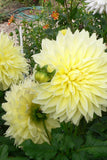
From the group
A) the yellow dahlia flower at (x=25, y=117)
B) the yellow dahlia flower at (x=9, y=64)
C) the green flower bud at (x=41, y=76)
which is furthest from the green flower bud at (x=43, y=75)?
the yellow dahlia flower at (x=9, y=64)

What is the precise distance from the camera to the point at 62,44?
0.81 meters

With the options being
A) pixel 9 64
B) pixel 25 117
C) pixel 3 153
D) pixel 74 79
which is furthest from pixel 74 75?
pixel 9 64

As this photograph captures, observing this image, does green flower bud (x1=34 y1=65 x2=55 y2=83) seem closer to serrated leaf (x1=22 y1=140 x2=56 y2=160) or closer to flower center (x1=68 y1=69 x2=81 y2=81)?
flower center (x1=68 y1=69 x2=81 y2=81)

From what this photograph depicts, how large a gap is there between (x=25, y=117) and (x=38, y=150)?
0.41ft

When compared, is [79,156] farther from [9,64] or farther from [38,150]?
[9,64]

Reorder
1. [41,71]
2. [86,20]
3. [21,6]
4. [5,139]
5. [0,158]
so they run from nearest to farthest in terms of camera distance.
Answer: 1. [41,71]
2. [0,158]
3. [5,139]
4. [86,20]
5. [21,6]

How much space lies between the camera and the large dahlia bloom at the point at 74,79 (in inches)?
29.9

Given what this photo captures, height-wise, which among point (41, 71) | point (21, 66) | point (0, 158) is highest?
point (41, 71)

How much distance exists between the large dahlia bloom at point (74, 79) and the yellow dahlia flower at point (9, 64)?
1.28 feet

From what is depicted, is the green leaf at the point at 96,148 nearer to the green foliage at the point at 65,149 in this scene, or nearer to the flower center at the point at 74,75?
the green foliage at the point at 65,149

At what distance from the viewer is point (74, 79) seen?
2.64 ft

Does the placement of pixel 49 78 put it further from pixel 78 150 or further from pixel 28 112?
pixel 78 150

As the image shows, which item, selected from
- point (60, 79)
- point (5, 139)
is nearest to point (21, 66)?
point (5, 139)

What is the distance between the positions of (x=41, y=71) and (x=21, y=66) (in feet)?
1.72
